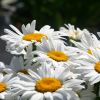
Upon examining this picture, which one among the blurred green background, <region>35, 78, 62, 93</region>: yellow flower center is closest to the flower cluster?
<region>35, 78, 62, 93</region>: yellow flower center

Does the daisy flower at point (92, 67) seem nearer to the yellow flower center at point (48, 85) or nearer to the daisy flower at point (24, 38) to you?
the yellow flower center at point (48, 85)

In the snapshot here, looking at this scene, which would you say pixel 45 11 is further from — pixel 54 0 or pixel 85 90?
pixel 85 90

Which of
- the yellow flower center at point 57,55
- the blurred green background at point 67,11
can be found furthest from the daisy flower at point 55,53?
the blurred green background at point 67,11

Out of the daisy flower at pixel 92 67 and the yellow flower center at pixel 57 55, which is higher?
the yellow flower center at pixel 57 55

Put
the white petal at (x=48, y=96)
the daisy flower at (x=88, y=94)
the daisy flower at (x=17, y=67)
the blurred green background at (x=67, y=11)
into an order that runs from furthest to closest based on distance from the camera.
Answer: the blurred green background at (x=67, y=11)
the daisy flower at (x=17, y=67)
the daisy flower at (x=88, y=94)
the white petal at (x=48, y=96)

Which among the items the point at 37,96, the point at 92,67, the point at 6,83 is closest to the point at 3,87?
the point at 6,83

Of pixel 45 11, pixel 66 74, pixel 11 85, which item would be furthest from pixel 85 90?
pixel 45 11

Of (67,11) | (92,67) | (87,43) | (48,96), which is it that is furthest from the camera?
(67,11)

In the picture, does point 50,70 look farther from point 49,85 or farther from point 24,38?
point 24,38
